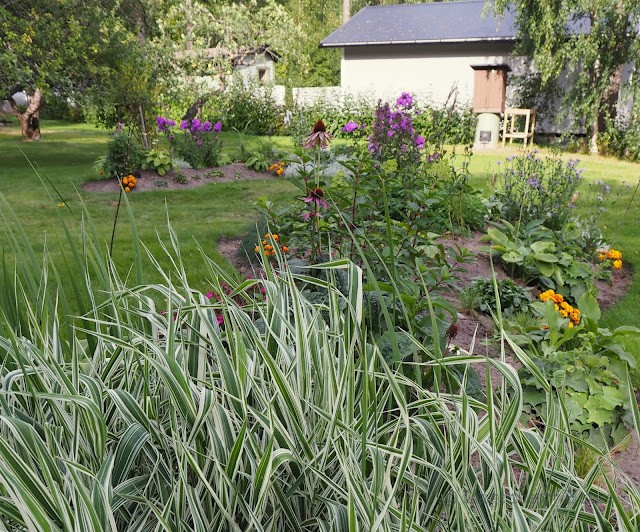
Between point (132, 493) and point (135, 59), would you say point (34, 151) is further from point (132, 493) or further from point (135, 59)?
point (132, 493)

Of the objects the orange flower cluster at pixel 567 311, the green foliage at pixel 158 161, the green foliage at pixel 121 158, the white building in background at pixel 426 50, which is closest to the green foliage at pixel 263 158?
the green foliage at pixel 158 161

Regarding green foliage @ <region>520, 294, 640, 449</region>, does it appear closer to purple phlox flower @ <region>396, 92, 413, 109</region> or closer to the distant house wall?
purple phlox flower @ <region>396, 92, 413, 109</region>

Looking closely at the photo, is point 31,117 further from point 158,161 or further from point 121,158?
point 158,161

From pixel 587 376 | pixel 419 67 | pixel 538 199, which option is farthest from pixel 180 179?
pixel 419 67

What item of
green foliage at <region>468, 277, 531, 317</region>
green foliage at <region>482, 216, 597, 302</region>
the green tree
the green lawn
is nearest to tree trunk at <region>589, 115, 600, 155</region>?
the green tree

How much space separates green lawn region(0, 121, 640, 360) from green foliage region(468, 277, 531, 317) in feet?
1.76

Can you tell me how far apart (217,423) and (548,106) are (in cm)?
1552

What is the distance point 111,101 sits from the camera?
830 cm

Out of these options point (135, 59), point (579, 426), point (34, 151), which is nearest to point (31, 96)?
point (34, 151)

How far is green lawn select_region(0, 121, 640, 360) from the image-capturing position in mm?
4148

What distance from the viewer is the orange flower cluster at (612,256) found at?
3664 mm

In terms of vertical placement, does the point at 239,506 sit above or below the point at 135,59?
below

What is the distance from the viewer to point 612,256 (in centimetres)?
372

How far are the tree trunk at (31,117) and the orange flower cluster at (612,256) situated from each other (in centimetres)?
1047
